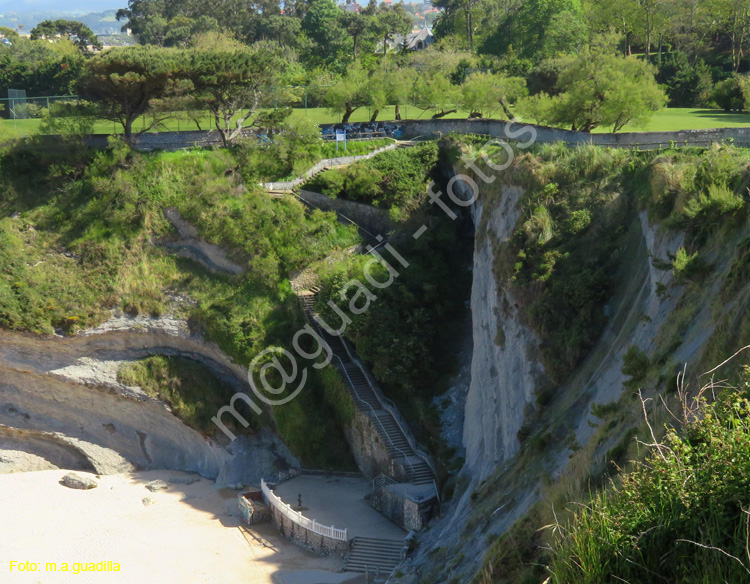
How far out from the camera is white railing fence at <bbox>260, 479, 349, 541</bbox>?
27.2 metres

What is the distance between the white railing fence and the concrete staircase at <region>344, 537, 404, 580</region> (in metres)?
0.60

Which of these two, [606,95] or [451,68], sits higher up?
[451,68]

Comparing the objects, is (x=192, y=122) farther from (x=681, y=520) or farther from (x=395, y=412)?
(x=681, y=520)

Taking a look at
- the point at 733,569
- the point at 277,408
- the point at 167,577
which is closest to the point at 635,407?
the point at 733,569

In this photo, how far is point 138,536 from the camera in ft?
93.5

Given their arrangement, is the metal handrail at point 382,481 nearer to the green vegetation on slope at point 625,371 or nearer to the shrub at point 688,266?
the green vegetation on slope at point 625,371

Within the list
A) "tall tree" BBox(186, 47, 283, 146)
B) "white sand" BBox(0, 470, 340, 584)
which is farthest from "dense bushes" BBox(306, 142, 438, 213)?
"white sand" BBox(0, 470, 340, 584)

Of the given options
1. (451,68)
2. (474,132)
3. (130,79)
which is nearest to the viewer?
(130,79)

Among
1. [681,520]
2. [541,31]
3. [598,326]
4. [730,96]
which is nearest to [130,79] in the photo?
[598,326]

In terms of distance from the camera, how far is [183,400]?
1363 inches

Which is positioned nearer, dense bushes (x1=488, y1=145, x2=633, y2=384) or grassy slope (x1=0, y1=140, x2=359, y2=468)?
dense bushes (x1=488, y1=145, x2=633, y2=384)

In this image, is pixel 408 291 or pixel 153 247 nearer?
pixel 408 291

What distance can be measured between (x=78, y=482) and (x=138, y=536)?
5712 millimetres

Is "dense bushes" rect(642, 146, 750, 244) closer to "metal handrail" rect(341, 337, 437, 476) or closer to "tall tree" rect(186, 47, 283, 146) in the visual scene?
"metal handrail" rect(341, 337, 437, 476)
